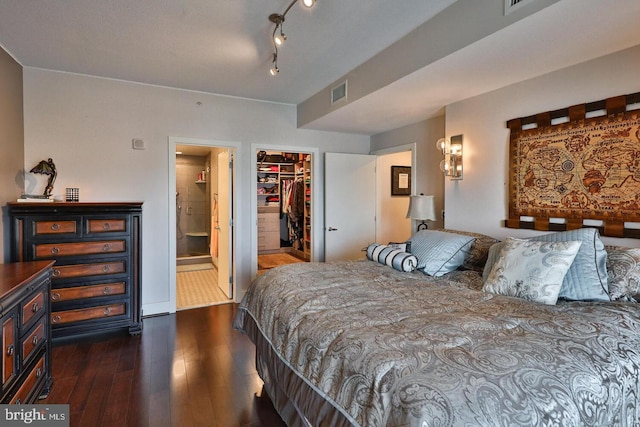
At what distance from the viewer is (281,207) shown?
24.5 ft

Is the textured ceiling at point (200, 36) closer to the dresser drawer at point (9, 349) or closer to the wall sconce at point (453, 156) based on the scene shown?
the wall sconce at point (453, 156)

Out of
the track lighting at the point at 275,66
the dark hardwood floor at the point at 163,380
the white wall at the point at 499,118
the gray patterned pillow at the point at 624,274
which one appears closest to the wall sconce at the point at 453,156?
the white wall at the point at 499,118

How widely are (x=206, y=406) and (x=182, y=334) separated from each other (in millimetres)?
1303

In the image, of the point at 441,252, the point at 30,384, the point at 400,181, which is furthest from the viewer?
the point at 400,181

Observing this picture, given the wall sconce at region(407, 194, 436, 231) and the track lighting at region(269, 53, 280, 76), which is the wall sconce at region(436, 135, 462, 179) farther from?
the track lighting at region(269, 53, 280, 76)

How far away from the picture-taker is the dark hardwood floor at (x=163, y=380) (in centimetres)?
196

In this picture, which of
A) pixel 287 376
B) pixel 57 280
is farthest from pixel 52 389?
pixel 287 376

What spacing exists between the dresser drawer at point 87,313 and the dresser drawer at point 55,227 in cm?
70

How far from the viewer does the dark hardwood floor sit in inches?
77.3

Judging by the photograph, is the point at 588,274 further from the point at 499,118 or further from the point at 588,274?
the point at 499,118

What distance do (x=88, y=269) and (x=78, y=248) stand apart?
8.2 inches

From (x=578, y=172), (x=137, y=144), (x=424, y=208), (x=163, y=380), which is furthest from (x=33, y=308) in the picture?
(x=578, y=172)

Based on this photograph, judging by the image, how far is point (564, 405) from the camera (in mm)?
982

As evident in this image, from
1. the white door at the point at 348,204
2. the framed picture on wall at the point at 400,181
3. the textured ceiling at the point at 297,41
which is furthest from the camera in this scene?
the framed picture on wall at the point at 400,181
